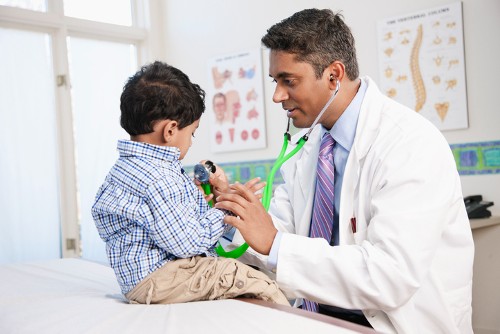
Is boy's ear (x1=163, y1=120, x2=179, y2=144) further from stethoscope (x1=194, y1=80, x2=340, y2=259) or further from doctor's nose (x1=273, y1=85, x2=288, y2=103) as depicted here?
doctor's nose (x1=273, y1=85, x2=288, y2=103)

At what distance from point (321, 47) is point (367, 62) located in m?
2.18

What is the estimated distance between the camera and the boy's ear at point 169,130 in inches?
54.1

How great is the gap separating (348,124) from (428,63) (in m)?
1.99

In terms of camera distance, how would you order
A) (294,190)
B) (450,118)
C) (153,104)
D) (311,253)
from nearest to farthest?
(311,253)
(153,104)
(294,190)
(450,118)

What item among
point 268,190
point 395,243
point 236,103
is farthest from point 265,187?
point 236,103

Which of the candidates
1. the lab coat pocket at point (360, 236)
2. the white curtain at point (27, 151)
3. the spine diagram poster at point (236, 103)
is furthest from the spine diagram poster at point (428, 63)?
the white curtain at point (27, 151)

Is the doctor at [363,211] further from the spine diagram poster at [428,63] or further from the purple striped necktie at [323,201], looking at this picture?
the spine diagram poster at [428,63]

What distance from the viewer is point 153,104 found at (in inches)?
53.4

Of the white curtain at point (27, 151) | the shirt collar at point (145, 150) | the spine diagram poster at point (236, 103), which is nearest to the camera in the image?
the shirt collar at point (145, 150)

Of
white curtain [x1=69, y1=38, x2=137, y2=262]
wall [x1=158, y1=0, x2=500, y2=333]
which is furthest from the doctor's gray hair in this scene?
white curtain [x1=69, y1=38, x2=137, y2=262]

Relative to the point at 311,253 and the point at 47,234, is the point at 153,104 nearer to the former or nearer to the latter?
the point at 311,253

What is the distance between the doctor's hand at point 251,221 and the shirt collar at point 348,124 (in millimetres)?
349

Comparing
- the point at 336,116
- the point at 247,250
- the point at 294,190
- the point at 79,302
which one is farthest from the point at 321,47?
the point at 79,302

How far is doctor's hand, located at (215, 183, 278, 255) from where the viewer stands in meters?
1.25
